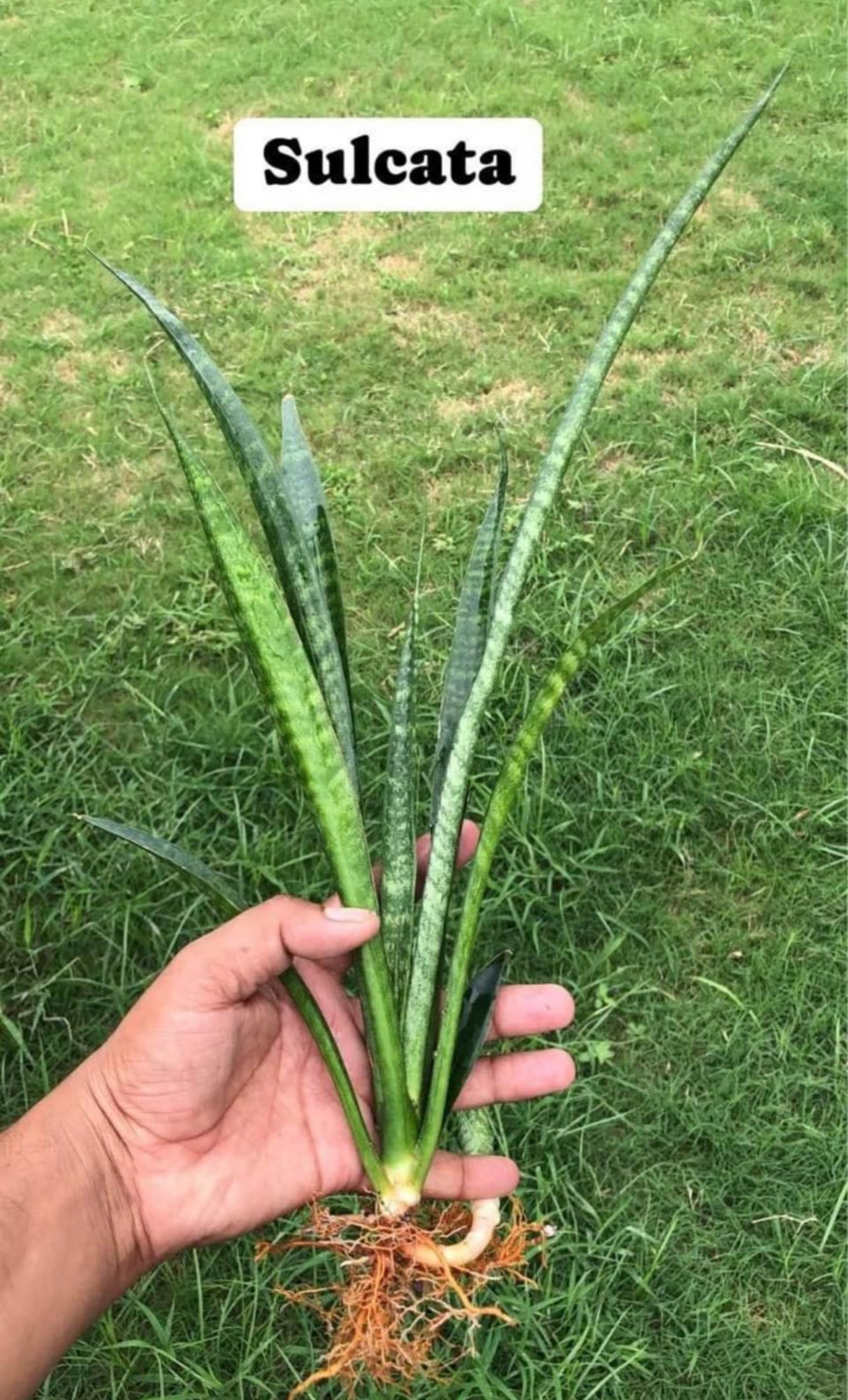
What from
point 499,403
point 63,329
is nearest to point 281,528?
point 499,403

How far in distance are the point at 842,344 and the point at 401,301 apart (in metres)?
1.05

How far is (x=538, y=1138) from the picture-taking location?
5.77ft

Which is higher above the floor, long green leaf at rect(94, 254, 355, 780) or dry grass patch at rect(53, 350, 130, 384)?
long green leaf at rect(94, 254, 355, 780)

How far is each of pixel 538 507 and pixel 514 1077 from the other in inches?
27.7

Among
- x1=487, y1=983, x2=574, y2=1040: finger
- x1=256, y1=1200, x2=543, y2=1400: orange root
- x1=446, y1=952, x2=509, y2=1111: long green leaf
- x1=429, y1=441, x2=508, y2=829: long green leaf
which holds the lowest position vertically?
x1=256, y1=1200, x2=543, y2=1400: orange root

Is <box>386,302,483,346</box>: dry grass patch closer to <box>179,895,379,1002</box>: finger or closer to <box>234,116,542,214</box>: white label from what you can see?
<box>234,116,542,214</box>: white label

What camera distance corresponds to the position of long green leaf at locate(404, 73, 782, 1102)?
1250 millimetres

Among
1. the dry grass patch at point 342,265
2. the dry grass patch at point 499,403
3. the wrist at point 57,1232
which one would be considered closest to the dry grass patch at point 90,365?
the dry grass patch at point 342,265

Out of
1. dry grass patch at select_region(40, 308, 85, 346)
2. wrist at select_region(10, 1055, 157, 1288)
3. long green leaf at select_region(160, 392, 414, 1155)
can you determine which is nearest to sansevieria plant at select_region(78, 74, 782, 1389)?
long green leaf at select_region(160, 392, 414, 1155)

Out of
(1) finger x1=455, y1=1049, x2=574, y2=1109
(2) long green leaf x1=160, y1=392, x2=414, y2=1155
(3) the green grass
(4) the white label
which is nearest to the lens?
(2) long green leaf x1=160, y1=392, x2=414, y2=1155

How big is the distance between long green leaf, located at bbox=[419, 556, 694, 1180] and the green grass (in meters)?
0.42

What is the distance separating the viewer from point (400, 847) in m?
1.35

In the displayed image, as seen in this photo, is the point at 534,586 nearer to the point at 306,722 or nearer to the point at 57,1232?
the point at 306,722

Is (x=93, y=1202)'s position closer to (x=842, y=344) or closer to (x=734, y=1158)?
(x=734, y=1158)
